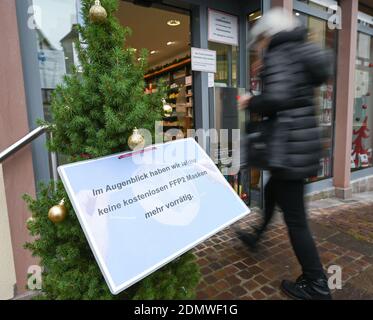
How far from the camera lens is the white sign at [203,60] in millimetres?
3545

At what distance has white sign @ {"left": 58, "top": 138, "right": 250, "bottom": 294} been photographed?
3.70 feet

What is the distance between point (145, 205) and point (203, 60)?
2837mm

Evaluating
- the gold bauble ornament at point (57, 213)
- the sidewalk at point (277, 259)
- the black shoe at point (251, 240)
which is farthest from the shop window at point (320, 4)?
the gold bauble ornament at point (57, 213)

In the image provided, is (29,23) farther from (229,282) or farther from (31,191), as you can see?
(229,282)

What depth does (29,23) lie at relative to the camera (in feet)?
7.05

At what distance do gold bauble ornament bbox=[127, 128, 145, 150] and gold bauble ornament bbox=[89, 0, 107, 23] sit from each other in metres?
0.58

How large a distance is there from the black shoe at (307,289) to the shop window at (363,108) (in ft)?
13.5

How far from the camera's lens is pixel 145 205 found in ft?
4.26

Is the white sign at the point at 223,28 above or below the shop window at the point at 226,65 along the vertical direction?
above

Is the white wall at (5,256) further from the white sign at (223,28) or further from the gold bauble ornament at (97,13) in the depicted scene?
the white sign at (223,28)

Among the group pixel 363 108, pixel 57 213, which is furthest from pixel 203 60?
pixel 363 108

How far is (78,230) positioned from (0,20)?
169 centimetres
